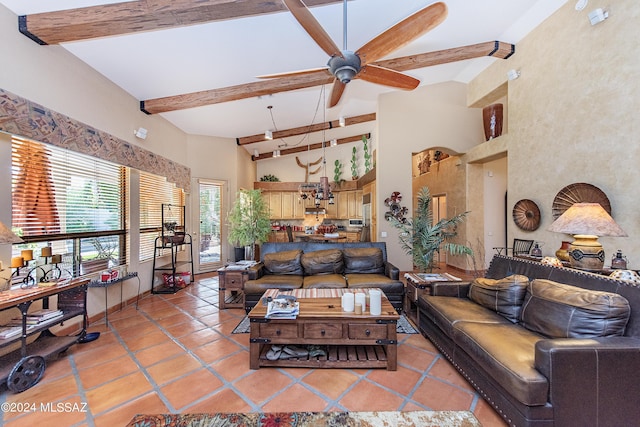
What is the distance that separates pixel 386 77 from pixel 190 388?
3.40m

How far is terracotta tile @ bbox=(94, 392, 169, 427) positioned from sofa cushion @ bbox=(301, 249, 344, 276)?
2461mm

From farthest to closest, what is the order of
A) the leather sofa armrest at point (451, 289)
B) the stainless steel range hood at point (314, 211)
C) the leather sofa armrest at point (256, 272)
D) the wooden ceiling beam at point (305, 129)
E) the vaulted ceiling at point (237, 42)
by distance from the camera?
the stainless steel range hood at point (314, 211) → the wooden ceiling beam at point (305, 129) → the leather sofa armrest at point (256, 272) → the leather sofa armrest at point (451, 289) → the vaulted ceiling at point (237, 42)

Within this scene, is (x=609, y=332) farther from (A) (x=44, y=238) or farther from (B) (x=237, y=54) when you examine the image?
(A) (x=44, y=238)

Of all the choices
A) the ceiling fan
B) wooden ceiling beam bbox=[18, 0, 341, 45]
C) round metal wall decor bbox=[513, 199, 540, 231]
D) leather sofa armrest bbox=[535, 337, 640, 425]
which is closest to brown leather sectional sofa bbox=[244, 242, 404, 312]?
leather sofa armrest bbox=[535, 337, 640, 425]

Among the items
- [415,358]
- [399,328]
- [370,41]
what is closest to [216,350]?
[415,358]

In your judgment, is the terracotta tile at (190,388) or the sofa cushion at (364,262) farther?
the sofa cushion at (364,262)

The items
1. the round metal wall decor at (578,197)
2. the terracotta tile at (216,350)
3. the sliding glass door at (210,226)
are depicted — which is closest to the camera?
the terracotta tile at (216,350)

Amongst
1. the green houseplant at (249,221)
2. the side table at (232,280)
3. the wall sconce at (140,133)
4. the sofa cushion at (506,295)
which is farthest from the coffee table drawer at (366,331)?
the wall sconce at (140,133)

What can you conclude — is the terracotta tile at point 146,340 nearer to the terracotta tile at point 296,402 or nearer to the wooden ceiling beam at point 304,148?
the terracotta tile at point 296,402

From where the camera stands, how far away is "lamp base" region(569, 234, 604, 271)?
2.47 m

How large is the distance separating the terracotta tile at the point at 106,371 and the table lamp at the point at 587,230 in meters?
4.27

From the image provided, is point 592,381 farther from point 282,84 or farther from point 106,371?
point 282,84

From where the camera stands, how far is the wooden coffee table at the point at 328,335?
2398 mm

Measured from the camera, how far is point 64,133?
2.96 metres
